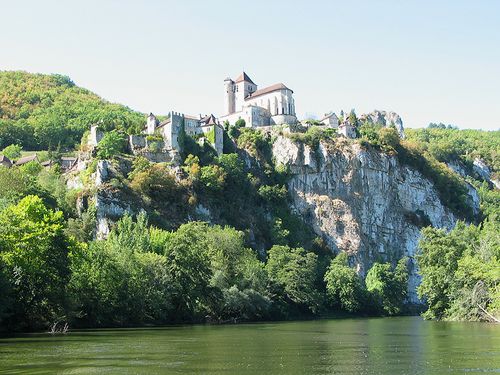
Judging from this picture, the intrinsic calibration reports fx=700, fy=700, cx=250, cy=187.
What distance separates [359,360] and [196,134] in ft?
289

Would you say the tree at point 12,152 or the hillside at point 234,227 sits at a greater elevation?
the tree at point 12,152

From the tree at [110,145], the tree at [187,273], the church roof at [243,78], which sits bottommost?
the tree at [187,273]

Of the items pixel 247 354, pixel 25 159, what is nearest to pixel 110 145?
pixel 25 159

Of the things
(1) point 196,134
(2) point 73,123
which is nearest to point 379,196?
(1) point 196,134

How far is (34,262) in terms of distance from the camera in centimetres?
4941

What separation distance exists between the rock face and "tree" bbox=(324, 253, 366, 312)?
19133 mm

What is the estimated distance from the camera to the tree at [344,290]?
95.2 m

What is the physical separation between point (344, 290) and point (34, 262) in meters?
54.5

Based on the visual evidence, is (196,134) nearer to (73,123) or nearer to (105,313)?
(73,123)

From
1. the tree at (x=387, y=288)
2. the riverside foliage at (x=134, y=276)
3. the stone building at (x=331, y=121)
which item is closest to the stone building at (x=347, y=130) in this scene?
the stone building at (x=331, y=121)

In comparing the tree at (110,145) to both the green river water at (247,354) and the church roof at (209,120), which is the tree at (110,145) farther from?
the green river water at (247,354)

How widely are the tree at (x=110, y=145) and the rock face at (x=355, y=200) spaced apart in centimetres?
3099

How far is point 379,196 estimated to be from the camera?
125 metres

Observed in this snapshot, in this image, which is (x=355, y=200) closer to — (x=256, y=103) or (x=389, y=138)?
(x=389, y=138)
